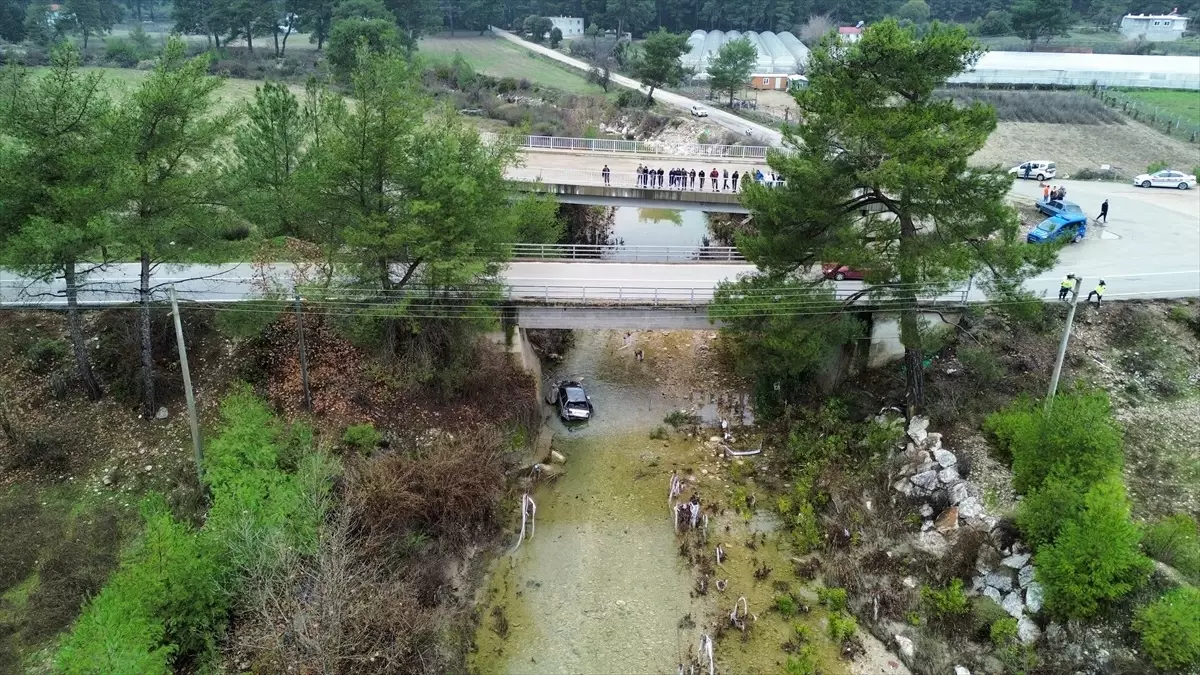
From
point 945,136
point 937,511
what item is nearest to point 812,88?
point 945,136

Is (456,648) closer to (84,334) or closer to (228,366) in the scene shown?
(228,366)

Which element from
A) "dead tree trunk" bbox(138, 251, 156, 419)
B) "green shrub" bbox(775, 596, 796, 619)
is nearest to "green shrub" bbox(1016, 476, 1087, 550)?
"green shrub" bbox(775, 596, 796, 619)

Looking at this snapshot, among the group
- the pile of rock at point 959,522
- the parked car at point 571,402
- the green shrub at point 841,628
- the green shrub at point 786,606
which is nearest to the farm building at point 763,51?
the parked car at point 571,402

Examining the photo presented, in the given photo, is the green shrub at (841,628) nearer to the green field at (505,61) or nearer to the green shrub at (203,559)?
the green shrub at (203,559)

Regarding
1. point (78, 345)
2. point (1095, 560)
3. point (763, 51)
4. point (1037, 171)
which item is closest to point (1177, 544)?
point (1095, 560)

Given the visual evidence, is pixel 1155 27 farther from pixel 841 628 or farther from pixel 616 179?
pixel 841 628

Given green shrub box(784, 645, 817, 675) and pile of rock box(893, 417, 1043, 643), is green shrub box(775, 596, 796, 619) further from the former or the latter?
pile of rock box(893, 417, 1043, 643)
